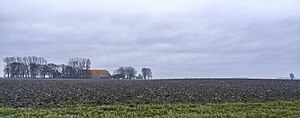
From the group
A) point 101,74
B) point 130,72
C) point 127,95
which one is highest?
point 130,72

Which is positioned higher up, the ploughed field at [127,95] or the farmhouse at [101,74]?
the farmhouse at [101,74]

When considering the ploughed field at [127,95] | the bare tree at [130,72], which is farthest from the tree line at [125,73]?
the ploughed field at [127,95]

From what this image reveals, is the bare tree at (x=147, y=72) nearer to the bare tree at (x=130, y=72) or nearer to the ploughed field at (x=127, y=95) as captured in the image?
the bare tree at (x=130, y=72)

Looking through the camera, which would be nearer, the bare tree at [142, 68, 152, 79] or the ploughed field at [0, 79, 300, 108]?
the ploughed field at [0, 79, 300, 108]

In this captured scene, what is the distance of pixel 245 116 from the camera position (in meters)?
14.0

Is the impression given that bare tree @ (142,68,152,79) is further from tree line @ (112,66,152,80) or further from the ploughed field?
the ploughed field

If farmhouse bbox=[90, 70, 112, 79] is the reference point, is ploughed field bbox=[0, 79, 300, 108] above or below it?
below

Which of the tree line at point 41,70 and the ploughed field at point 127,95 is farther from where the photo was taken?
the tree line at point 41,70

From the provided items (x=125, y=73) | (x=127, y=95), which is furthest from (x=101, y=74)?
(x=127, y=95)

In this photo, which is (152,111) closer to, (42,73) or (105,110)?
(105,110)

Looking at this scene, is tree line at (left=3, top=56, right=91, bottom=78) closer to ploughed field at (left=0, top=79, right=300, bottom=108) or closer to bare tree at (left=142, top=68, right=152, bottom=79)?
bare tree at (left=142, top=68, right=152, bottom=79)

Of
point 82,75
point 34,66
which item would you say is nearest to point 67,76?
point 82,75

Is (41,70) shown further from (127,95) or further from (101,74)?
(127,95)

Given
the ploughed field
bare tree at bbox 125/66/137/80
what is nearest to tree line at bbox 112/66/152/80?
bare tree at bbox 125/66/137/80
